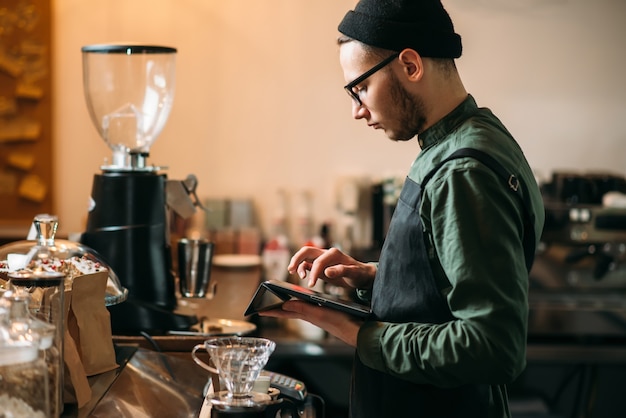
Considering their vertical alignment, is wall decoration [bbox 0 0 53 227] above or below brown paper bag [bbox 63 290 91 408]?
above

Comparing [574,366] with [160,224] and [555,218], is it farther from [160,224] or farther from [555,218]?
[160,224]

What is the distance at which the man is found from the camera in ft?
4.80

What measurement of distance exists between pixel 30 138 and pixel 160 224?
7.18 ft

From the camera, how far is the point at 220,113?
4340 millimetres

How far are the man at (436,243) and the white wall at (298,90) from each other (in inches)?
101

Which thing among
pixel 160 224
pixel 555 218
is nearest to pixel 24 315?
pixel 160 224

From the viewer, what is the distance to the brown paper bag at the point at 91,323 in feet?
5.83

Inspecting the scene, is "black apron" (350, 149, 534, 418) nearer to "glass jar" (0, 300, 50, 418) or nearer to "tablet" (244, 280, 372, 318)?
"tablet" (244, 280, 372, 318)

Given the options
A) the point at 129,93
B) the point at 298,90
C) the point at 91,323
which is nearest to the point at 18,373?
the point at 91,323

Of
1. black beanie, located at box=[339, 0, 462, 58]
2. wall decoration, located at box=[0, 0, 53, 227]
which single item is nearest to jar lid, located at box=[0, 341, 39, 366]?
black beanie, located at box=[339, 0, 462, 58]

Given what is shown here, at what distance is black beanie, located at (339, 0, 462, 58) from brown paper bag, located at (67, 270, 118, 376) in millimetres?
740

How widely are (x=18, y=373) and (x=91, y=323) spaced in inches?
18.4

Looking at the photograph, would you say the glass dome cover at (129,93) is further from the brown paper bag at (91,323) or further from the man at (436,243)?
the man at (436,243)

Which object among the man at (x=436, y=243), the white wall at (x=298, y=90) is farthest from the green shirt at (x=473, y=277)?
the white wall at (x=298, y=90)
